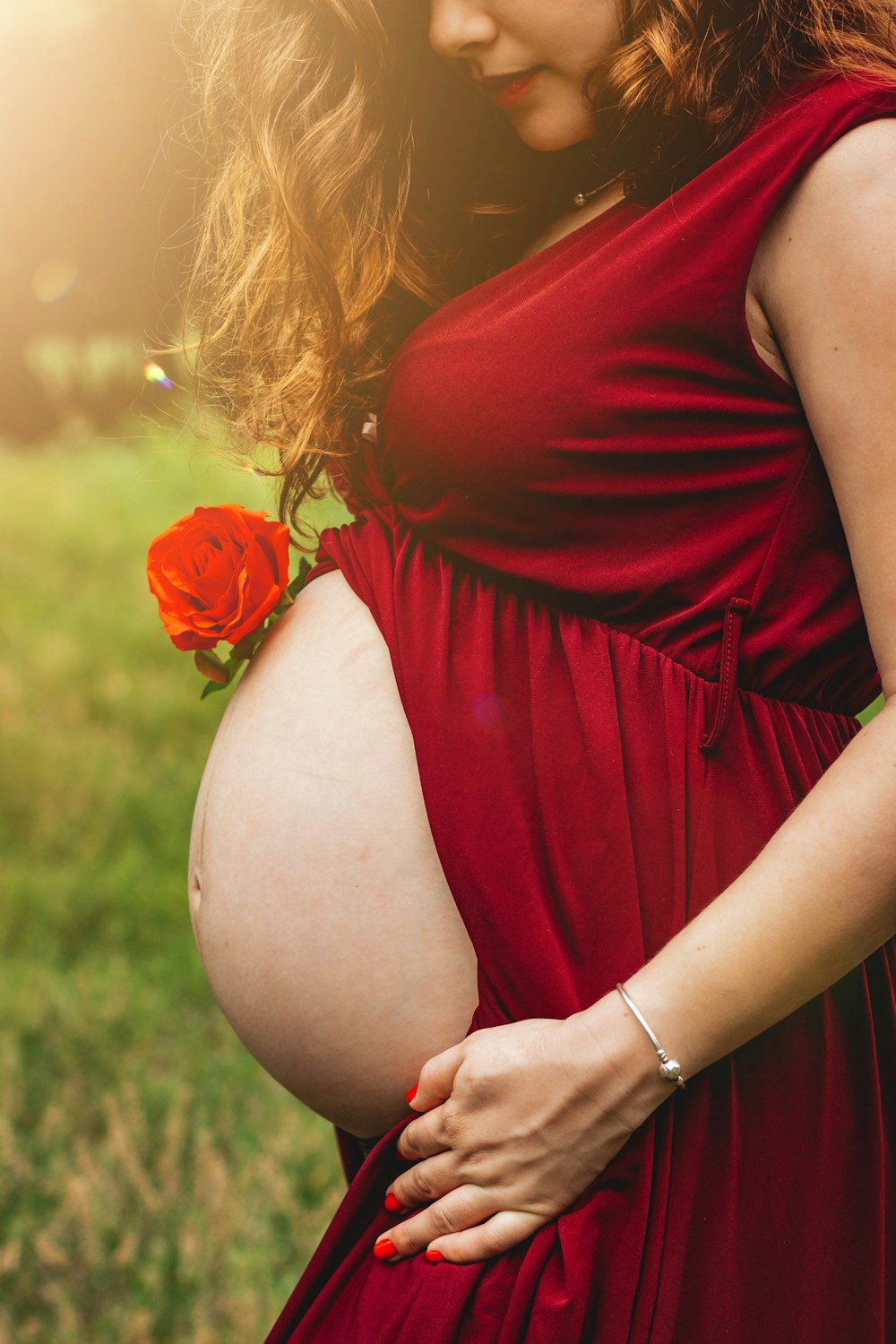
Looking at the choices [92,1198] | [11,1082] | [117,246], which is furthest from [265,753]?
[117,246]

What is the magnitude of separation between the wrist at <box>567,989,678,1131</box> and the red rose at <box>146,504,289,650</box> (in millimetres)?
576

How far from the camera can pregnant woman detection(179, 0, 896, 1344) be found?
0.87m

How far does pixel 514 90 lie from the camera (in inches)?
45.3

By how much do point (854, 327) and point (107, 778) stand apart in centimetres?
311

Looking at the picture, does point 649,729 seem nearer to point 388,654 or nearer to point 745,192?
point 388,654

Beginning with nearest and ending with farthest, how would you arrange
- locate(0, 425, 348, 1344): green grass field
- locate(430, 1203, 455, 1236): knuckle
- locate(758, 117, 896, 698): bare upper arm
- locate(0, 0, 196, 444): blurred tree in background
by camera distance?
locate(758, 117, 896, 698): bare upper arm → locate(430, 1203, 455, 1236): knuckle → locate(0, 425, 348, 1344): green grass field → locate(0, 0, 196, 444): blurred tree in background

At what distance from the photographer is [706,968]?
86cm

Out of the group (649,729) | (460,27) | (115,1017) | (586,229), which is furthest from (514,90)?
(115,1017)

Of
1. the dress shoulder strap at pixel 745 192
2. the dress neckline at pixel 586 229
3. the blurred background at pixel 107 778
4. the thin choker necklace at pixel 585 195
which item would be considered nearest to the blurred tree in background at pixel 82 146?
the blurred background at pixel 107 778

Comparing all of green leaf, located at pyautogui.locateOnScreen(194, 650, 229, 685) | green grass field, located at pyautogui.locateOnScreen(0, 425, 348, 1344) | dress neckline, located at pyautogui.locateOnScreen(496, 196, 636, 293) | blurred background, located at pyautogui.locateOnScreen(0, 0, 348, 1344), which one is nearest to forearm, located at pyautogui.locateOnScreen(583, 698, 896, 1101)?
dress neckline, located at pyautogui.locateOnScreen(496, 196, 636, 293)

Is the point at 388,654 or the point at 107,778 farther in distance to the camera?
the point at 107,778

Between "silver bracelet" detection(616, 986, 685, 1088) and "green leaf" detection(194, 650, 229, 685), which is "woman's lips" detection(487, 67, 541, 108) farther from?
"silver bracelet" detection(616, 986, 685, 1088)

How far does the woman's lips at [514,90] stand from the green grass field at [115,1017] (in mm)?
954

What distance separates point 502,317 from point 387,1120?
73 centimetres
